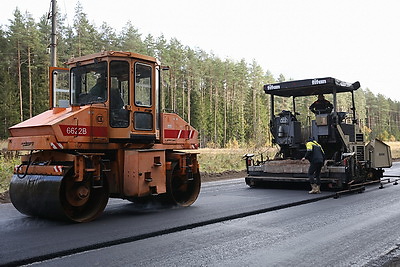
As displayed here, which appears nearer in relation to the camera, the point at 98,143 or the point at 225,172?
the point at 98,143

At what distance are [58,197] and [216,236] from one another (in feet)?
8.38

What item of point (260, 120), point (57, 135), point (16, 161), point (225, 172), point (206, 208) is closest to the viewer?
point (57, 135)

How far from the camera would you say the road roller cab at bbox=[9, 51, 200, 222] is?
6.54m

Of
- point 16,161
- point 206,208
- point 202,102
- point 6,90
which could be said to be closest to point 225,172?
point 16,161

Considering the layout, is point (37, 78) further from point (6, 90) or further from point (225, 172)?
point (225, 172)

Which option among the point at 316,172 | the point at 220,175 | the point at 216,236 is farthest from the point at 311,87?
the point at 216,236

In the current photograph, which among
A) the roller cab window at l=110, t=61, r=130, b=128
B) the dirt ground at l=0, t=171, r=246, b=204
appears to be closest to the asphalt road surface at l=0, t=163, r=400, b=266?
the roller cab window at l=110, t=61, r=130, b=128

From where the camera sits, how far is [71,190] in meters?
6.64

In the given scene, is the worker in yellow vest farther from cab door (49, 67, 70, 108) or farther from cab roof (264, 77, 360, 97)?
cab door (49, 67, 70, 108)

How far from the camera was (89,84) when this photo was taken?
296 inches

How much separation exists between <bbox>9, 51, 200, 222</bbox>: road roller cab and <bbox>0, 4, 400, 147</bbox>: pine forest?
3.08ft

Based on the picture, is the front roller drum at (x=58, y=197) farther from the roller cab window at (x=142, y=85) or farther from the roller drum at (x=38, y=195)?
the roller cab window at (x=142, y=85)

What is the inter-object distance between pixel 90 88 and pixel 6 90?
3182 cm

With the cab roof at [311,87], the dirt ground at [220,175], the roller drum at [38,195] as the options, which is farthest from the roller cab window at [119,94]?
the dirt ground at [220,175]
